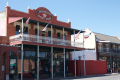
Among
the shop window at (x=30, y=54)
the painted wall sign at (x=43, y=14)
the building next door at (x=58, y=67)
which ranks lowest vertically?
the building next door at (x=58, y=67)

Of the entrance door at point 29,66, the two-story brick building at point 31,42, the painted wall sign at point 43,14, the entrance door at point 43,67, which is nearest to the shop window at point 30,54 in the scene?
the two-story brick building at point 31,42

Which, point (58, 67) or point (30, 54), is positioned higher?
point (30, 54)

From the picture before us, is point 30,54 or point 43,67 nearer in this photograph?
point 30,54

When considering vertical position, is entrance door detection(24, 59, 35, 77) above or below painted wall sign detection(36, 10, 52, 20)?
below

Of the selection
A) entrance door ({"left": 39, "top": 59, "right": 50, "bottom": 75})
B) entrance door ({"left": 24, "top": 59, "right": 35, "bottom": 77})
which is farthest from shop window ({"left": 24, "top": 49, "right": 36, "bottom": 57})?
entrance door ({"left": 39, "top": 59, "right": 50, "bottom": 75})

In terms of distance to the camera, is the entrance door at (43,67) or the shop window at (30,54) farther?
the entrance door at (43,67)

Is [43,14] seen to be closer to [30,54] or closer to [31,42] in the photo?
[30,54]

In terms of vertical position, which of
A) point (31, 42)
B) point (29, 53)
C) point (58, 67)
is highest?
point (31, 42)

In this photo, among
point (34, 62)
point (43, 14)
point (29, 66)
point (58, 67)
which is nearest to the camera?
point (29, 66)

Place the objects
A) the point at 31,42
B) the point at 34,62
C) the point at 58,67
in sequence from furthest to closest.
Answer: the point at 58,67 → the point at 34,62 → the point at 31,42

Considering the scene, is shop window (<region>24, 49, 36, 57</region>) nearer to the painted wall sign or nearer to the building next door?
the building next door

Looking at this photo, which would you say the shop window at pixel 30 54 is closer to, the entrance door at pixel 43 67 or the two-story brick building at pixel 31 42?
the two-story brick building at pixel 31 42

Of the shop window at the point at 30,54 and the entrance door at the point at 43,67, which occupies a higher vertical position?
the shop window at the point at 30,54

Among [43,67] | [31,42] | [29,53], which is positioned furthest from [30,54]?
[31,42]
